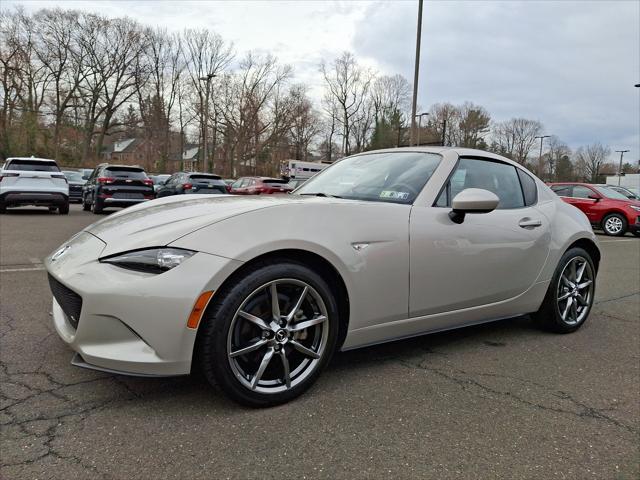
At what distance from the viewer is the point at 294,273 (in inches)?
91.7

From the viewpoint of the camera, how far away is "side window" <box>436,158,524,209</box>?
312 centimetres

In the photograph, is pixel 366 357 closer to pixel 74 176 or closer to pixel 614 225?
pixel 614 225

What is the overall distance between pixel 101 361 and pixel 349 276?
1258mm

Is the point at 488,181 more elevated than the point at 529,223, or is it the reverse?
the point at 488,181

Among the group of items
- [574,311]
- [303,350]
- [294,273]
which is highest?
[294,273]

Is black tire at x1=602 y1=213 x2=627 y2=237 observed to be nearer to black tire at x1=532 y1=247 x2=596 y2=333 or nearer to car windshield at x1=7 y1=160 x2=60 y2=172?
black tire at x1=532 y1=247 x2=596 y2=333

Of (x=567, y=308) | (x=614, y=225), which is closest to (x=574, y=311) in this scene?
(x=567, y=308)

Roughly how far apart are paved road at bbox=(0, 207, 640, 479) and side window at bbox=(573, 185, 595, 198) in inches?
549

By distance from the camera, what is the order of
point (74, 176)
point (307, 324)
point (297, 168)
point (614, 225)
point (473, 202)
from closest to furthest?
point (307, 324) < point (473, 202) < point (614, 225) < point (74, 176) < point (297, 168)

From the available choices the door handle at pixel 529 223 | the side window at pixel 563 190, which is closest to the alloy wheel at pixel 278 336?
the door handle at pixel 529 223

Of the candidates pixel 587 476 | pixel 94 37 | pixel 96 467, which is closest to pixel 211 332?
pixel 96 467

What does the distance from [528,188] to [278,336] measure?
2524 millimetres

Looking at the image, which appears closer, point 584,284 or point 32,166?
point 584,284

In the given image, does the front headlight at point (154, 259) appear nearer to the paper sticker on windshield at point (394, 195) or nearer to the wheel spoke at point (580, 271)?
the paper sticker on windshield at point (394, 195)
